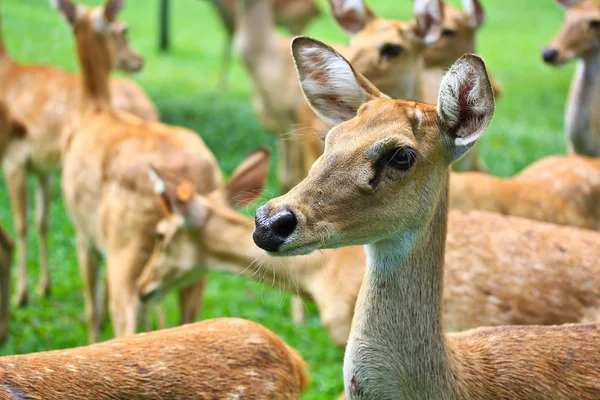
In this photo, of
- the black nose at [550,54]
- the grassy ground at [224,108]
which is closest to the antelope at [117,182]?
the grassy ground at [224,108]

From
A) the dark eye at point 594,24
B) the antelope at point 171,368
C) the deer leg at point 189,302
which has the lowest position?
the deer leg at point 189,302

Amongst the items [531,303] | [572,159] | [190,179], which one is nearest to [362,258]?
[531,303]

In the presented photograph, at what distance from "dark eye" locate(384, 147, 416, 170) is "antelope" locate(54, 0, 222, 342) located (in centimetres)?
283

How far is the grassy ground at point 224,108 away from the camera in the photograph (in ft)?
22.1

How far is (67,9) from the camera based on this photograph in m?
7.24

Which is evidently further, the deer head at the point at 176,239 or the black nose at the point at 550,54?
the black nose at the point at 550,54

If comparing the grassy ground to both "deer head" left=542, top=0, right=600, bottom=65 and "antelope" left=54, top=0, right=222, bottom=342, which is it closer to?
"antelope" left=54, top=0, right=222, bottom=342

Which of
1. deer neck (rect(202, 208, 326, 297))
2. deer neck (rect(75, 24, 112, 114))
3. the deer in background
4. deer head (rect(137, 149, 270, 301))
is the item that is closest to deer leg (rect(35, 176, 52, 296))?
deer neck (rect(75, 24, 112, 114))

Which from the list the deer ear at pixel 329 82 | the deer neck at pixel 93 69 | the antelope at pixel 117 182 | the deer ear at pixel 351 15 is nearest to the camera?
the deer ear at pixel 329 82

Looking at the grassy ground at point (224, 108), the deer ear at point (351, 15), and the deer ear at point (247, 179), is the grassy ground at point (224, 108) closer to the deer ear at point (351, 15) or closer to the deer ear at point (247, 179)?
the deer ear at point (247, 179)

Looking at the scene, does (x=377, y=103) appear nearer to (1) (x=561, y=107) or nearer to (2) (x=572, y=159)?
(2) (x=572, y=159)

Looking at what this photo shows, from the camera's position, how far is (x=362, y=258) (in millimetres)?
4867

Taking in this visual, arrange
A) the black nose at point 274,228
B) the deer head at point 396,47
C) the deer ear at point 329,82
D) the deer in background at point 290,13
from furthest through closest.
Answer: the deer in background at point 290,13, the deer head at point 396,47, the deer ear at point 329,82, the black nose at point 274,228

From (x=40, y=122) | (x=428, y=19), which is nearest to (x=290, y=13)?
(x=40, y=122)
